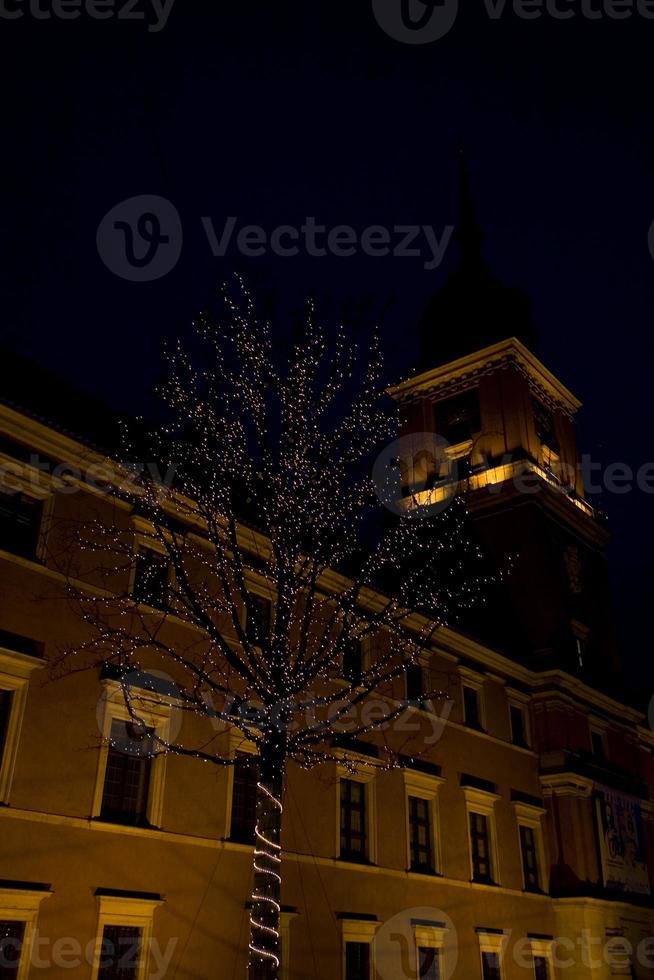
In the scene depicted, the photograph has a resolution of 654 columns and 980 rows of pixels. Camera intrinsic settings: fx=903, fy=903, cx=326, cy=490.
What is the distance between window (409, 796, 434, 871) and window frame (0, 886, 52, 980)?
10.2 meters

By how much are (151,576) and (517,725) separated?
581 inches

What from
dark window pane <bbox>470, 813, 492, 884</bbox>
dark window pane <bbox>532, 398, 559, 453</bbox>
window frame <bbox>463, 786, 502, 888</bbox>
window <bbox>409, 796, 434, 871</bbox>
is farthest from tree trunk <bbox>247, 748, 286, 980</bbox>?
dark window pane <bbox>532, 398, 559, 453</bbox>

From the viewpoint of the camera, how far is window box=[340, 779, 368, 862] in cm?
1948

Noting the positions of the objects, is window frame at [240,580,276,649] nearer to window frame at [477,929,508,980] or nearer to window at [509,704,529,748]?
window frame at [477,929,508,980]

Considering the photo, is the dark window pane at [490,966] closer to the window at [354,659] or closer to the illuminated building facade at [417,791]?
the illuminated building facade at [417,791]

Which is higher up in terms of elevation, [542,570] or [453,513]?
[453,513]

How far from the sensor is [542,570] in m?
31.9

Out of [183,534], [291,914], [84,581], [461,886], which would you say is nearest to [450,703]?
[461,886]

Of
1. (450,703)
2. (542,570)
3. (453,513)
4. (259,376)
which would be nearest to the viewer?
(259,376)

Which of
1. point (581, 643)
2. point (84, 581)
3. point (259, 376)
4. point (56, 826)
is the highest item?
point (581, 643)

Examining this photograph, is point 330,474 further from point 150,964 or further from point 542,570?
point 542,570

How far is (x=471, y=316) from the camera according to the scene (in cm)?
3931

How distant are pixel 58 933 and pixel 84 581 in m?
5.51

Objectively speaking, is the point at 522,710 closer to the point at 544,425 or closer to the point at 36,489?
the point at 544,425
